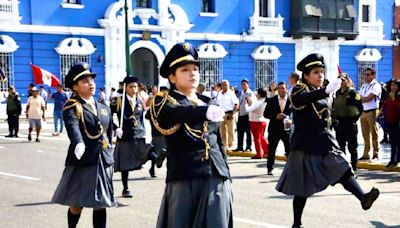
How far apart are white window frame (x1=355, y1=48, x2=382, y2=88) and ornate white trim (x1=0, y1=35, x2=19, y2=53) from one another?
20.2 meters

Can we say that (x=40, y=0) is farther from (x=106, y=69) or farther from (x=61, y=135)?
(x=61, y=135)

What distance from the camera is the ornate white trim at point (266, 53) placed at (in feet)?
112

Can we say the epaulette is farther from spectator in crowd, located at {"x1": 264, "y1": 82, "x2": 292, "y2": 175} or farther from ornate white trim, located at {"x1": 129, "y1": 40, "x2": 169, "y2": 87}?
ornate white trim, located at {"x1": 129, "y1": 40, "x2": 169, "y2": 87}

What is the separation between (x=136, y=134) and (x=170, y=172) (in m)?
4.95

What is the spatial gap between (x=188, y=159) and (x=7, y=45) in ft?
79.0

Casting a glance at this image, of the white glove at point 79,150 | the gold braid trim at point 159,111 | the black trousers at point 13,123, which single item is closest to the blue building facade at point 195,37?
the black trousers at point 13,123

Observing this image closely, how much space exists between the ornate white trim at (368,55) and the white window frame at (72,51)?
16.7 meters

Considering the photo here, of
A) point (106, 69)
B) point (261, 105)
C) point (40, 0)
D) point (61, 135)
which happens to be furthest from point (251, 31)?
point (261, 105)

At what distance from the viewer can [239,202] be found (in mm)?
8867

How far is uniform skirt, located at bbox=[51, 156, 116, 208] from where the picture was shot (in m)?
6.25

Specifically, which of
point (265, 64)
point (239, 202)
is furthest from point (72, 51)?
point (239, 202)

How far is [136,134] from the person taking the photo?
9531mm

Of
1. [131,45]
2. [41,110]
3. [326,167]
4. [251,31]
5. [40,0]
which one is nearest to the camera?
[326,167]

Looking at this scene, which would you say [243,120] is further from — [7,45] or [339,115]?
[7,45]
